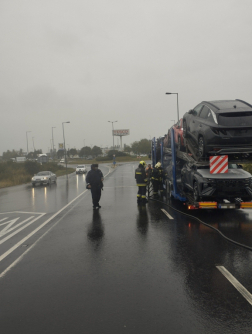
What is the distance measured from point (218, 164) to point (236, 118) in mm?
1432

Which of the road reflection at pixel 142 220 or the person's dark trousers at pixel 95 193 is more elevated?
the person's dark trousers at pixel 95 193

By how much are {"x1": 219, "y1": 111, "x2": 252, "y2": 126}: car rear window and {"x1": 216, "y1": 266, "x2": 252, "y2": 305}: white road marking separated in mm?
4171

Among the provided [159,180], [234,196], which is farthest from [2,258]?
[159,180]

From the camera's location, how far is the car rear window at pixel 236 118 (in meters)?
8.07

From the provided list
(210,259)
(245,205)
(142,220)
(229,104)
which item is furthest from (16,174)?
(210,259)

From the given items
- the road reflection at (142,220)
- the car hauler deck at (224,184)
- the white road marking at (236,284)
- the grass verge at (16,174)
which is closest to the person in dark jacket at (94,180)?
the road reflection at (142,220)

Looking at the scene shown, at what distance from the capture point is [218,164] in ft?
28.9

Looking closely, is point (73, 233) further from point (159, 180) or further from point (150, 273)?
point (159, 180)

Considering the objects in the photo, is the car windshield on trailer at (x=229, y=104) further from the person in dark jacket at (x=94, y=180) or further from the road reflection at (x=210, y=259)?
the person in dark jacket at (x=94, y=180)

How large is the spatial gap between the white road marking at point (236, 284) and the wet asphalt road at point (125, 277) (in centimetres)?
6

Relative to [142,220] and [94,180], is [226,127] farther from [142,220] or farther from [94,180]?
[94,180]

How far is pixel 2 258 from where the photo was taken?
6066 millimetres

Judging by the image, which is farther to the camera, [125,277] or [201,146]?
[201,146]

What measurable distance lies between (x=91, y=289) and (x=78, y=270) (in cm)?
86
